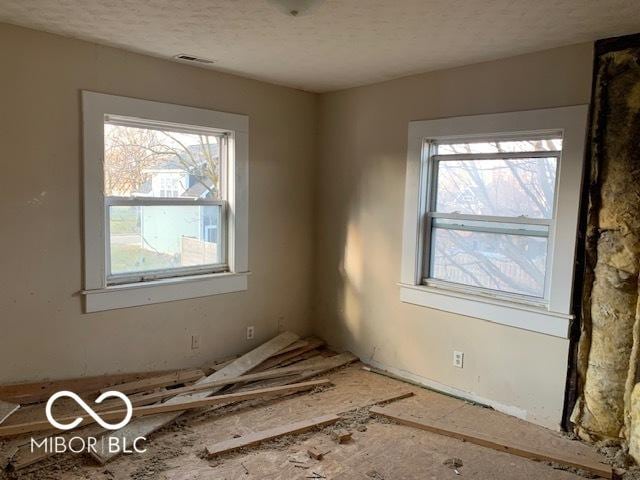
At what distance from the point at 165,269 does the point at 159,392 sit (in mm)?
932

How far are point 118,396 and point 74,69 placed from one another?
2153 millimetres

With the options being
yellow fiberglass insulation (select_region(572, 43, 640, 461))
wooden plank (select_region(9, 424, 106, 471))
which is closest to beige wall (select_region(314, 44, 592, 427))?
yellow fiberglass insulation (select_region(572, 43, 640, 461))

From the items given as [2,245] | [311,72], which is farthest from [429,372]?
[2,245]

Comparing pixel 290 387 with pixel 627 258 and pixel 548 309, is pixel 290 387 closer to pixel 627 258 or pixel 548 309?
pixel 548 309

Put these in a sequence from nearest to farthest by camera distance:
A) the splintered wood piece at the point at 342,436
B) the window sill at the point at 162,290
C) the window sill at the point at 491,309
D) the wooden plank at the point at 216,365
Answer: the splintered wood piece at the point at 342,436, the window sill at the point at 491,309, the window sill at the point at 162,290, the wooden plank at the point at 216,365

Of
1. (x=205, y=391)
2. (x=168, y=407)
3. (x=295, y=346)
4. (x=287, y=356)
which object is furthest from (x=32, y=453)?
(x=295, y=346)

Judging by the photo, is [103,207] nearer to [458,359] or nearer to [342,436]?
[342,436]

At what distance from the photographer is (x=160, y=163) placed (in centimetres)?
360

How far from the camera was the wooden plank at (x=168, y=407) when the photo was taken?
262 cm

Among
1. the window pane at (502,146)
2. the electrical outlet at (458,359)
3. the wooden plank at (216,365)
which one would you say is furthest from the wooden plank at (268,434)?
the window pane at (502,146)

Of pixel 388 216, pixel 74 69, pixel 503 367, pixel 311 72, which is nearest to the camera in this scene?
pixel 74 69

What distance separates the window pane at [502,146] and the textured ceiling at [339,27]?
1.89 ft

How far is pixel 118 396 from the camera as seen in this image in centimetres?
319

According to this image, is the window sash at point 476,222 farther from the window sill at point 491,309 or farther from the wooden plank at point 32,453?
the wooden plank at point 32,453
